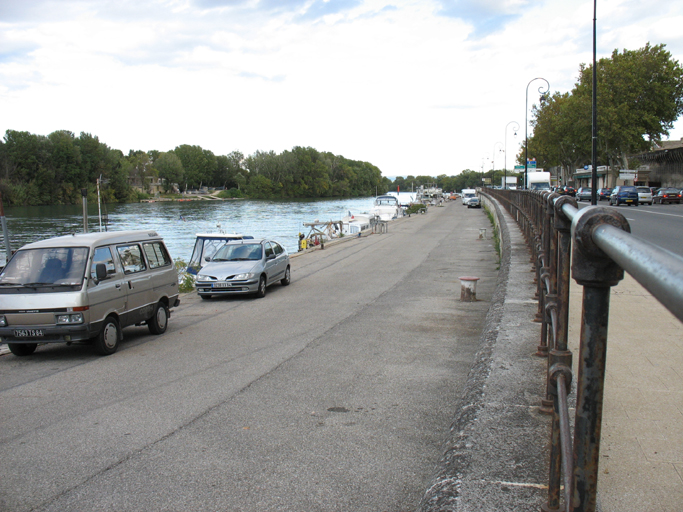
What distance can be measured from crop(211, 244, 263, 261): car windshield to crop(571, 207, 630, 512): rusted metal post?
52.9ft

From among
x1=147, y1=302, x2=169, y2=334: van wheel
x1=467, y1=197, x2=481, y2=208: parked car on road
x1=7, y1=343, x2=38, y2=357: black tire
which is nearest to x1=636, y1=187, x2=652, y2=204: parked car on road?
x1=467, y1=197, x2=481, y2=208: parked car on road

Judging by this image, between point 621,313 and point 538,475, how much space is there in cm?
571

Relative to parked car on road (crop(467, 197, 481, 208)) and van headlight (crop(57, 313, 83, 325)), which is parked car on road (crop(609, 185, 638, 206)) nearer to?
parked car on road (crop(467, 197, 481, 208))

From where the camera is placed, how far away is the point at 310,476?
499 cm

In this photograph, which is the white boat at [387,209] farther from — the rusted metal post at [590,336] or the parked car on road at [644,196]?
the rusted metal post at [590,336]

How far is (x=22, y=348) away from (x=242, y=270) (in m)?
6.97

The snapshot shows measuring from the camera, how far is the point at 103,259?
416 inches

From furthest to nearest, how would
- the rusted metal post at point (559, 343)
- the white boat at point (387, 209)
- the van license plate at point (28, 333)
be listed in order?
the white boat at point (387, 209), the van license plate at point (28, 333), the rusted metal post at point (559, 343)

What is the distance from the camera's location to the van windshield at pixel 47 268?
9938 millimetres

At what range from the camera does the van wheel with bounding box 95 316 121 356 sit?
9938 mm

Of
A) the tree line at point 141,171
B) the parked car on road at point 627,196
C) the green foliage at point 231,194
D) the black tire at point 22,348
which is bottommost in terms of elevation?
the black tire at point 22,348

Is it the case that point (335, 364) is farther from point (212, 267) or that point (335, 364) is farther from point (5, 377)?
point (212, 267)

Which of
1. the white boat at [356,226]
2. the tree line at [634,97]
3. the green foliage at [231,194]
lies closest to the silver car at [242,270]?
the white boat at [356,226]

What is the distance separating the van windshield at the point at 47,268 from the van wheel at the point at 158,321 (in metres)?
2.08
